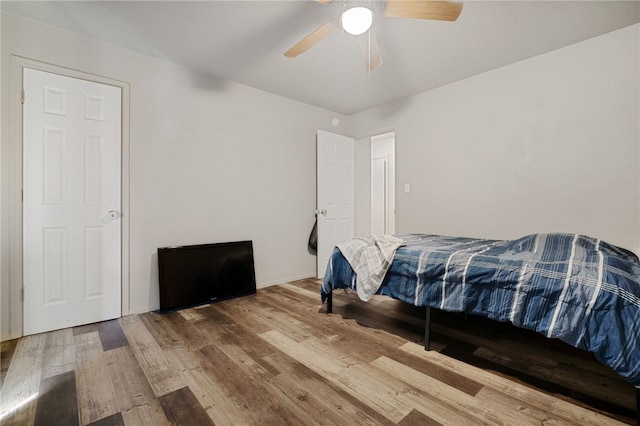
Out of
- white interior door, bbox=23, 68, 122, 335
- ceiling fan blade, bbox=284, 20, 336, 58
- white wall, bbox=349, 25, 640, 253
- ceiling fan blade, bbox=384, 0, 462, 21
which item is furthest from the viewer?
white wall, bbox=349, 25, 640, 253

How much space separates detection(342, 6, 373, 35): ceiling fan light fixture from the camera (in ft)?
5.55

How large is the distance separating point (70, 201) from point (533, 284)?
138 inches

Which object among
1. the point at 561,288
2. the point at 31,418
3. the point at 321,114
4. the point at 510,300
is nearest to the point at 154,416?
the point at 31,418

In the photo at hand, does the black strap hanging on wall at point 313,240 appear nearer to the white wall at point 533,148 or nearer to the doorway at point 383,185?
the white wall at point 533,148

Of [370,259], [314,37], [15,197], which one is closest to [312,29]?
[314,37]

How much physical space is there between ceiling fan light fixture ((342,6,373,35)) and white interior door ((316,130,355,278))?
2274 millimetres

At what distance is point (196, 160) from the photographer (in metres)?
3.06

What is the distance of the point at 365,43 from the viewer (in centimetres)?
228

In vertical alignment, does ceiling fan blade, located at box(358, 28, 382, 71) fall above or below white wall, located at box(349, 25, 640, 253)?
above

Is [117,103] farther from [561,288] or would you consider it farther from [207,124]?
[561,288]

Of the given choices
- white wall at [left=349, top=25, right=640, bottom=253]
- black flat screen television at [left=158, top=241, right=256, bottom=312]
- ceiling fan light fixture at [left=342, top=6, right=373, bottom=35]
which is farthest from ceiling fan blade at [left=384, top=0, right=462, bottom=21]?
black flat screen television at [left=158, top=241, right=256, bottom=312]

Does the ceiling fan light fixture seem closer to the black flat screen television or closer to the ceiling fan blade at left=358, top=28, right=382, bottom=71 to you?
the ceiling fan blade at left=358, top=28, right=382, bottom=71

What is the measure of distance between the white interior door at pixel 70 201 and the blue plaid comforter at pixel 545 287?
8.35ft

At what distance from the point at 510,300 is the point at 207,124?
323 centimetres
